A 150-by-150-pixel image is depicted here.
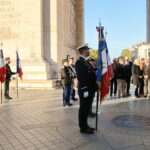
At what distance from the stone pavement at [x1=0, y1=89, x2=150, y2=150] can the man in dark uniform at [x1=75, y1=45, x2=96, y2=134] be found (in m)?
0.29

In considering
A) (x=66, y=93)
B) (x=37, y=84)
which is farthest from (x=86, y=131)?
(x=37, y=84)

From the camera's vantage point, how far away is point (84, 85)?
5.03m

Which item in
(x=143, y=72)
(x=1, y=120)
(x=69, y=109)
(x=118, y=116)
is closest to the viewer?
(x=1, y=120)

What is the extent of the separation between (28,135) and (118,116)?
294cm

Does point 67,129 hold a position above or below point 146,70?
below

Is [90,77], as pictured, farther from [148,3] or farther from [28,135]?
[148,3]

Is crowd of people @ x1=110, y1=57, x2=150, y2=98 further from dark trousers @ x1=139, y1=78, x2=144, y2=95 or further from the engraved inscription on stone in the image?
the engraved inscription on stone

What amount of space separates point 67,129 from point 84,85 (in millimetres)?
1224

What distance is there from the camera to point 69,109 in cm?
781

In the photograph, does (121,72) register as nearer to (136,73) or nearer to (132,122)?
(136,73)

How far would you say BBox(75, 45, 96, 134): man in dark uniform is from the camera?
16.5 ft

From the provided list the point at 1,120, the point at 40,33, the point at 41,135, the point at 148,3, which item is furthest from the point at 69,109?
the point at 148,3

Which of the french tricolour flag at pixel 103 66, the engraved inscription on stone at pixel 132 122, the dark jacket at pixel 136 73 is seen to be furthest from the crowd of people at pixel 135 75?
the french tricolour flag at pixel 103 66

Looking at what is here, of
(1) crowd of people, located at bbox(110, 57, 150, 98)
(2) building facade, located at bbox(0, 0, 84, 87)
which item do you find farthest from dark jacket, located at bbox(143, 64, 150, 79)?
(2) building facade, located at bbox(0, 0, 84, 87)
